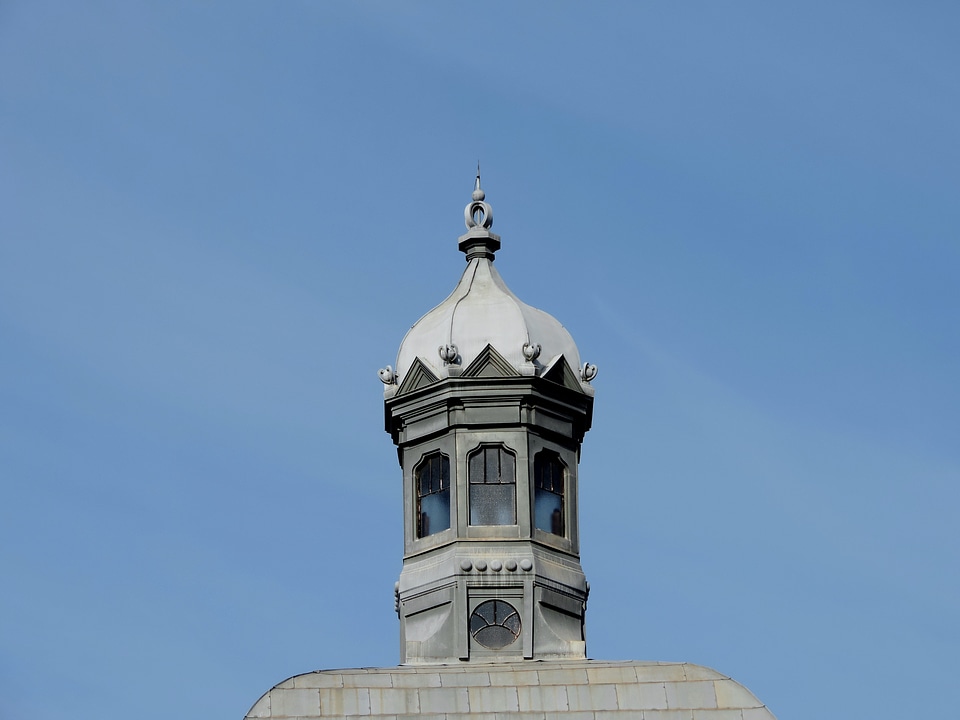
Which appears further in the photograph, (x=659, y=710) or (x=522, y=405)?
(x=522, y=405)

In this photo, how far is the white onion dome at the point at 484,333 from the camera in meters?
66.2

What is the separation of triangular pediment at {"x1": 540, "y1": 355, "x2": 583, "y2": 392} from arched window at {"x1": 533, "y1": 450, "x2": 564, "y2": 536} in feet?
5.64

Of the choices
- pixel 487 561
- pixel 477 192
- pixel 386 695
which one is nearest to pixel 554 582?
pixel 487 561

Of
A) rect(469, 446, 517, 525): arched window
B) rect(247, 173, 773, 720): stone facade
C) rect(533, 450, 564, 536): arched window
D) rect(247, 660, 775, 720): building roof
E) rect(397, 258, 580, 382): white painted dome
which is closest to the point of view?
rect(247, 660, 775, 720): building roof

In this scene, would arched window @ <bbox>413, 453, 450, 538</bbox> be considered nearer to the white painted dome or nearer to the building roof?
the white painted dome

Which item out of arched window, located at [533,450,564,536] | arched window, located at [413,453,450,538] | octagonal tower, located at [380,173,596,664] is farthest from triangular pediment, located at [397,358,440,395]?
arched window, located at [533,450,564,536]

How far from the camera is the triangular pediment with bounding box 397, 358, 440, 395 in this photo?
66438mm

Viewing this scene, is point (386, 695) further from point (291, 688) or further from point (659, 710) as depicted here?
point (659, 710)

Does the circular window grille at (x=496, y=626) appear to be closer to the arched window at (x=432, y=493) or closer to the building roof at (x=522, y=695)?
the building roof at (x=522, y=695)

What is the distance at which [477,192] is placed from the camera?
231 feet

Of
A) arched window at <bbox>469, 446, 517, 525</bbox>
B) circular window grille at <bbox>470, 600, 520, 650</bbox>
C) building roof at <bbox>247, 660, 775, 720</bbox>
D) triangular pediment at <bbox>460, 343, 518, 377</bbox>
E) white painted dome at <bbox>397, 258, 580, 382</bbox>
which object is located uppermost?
white painted dome at <bbox>397, 258, 580, 382</bbox>

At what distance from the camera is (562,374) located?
6681 cm

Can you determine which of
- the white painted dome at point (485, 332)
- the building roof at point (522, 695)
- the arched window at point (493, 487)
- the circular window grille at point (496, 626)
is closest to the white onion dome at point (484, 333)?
the white painted dome at point (485, 332)

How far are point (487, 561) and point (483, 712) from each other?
4812mm
